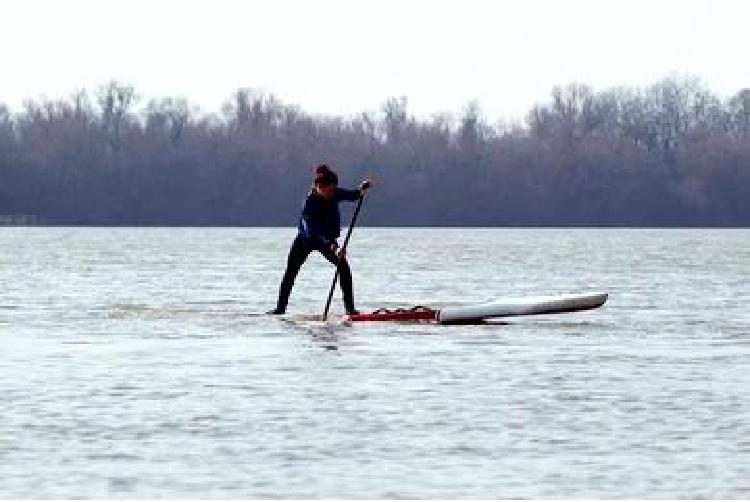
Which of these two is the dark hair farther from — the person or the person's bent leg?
the person's bent leg

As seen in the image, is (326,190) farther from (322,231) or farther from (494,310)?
(494,310)

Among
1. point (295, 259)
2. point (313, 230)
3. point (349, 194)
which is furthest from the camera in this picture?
point (295, 259)

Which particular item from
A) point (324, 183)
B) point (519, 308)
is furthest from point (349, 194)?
point (519, 308)

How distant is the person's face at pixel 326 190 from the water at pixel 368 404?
1393 millimetres

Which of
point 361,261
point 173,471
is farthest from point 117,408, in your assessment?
point 361,261

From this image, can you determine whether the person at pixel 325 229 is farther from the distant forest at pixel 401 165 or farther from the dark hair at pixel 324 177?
the distant forest at pixel 401 165

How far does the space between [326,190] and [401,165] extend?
136271mm

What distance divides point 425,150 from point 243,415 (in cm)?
14650

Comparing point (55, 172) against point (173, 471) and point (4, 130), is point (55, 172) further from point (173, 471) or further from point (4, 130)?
point (173, 471)

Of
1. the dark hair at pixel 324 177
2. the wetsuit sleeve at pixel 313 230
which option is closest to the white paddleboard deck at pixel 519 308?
the wetsuit sleeve at pixel 313 230

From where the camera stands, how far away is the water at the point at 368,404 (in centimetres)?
1155

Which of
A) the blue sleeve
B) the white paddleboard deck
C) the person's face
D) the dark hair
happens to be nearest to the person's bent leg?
the person's face

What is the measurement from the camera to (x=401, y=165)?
160m

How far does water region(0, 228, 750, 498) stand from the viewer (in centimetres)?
1155
